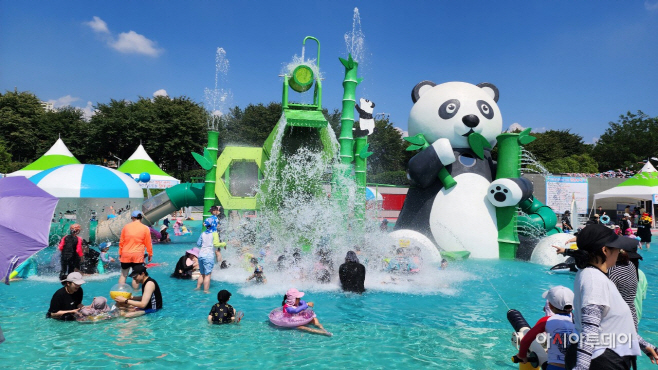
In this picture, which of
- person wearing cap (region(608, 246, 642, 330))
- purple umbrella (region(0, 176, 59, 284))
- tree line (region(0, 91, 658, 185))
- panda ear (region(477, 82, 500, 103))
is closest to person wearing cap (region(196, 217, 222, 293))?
purple umbrella (region(0, 176, 59, 284))

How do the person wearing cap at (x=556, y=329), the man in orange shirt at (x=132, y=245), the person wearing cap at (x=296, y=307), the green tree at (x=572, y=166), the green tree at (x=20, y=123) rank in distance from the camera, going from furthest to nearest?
the green tree at (x=20, y=123), the green tree at (x=572, y=166), the man in orange shirt at (x=132, y=245), the person wearing cap at (x=296, y=307), the person wearing cap at (x=556, y=329)

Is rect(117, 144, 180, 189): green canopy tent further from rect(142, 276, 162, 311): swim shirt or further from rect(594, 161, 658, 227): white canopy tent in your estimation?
rect(594, 161, 658, 227): white canopy tent

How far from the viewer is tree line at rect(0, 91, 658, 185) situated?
40500 millimetres

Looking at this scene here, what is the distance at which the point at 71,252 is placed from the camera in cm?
816

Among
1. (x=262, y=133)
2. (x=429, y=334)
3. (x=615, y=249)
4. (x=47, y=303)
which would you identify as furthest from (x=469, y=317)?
(x=262, y=133)

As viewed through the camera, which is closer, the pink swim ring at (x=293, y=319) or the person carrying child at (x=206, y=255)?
the pink swim ring at (x=293, y=319)

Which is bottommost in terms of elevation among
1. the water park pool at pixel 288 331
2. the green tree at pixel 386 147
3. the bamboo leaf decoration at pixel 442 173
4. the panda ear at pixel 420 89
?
the water park pool at pixel 288 331

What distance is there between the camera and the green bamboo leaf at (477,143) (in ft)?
39.4

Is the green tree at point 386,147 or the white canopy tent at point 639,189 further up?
the green tree at point 386,147

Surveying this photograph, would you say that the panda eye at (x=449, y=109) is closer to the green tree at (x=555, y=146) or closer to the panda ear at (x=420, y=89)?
the panda ear at (x=420, y=89)

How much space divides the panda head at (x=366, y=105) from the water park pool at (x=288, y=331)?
21.2m

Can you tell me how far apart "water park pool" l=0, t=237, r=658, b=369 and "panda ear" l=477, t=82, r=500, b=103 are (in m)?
6.68

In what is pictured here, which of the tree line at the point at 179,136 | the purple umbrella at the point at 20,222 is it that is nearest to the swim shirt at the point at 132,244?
the purple umbrella at the point at 20,222

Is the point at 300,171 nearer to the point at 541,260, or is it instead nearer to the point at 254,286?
the point at 254,286
